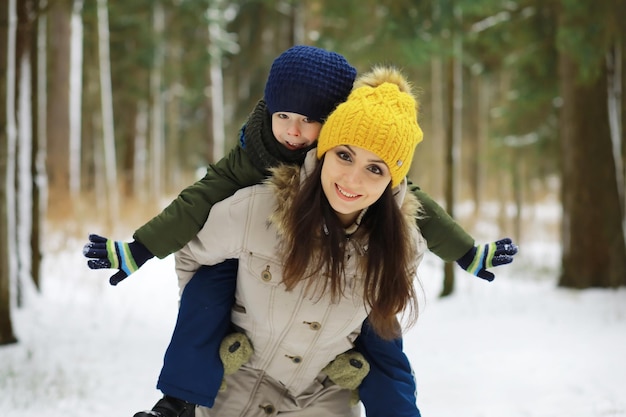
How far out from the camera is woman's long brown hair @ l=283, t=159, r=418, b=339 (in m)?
2.12

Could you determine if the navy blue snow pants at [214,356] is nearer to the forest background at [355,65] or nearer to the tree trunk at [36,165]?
the forest background at [355,65]

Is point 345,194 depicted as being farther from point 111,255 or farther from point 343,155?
point 111,255

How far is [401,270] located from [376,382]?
1.82ft

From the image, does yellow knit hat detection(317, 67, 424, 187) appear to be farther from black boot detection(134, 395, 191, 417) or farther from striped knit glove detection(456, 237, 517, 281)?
black boot detection(134, 395, 191, 417)

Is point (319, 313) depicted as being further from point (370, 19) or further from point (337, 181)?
point (370, 19)

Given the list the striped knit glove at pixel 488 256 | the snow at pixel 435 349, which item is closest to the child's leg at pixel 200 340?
the striped knit glove at pixel 488 256

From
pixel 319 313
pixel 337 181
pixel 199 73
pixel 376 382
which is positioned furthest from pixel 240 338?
pixel 199 73

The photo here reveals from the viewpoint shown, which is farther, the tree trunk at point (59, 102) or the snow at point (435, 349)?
the tree trunk at point (59, 102)

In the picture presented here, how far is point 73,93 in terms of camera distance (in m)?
10.8

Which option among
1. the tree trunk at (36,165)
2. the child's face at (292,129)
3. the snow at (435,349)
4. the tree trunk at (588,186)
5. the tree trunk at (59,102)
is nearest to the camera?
the child's face at (292,129)

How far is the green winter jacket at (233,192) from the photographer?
2.19m

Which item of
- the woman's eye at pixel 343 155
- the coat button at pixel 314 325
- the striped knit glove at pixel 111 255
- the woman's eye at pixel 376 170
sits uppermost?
the woman's eye at pixel 343 155

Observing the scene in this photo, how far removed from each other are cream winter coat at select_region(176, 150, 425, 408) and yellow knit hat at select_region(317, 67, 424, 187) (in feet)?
0.41

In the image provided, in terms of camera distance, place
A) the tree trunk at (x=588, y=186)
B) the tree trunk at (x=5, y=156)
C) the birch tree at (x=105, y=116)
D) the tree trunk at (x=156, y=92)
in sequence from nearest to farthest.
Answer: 1. the tree trunk at (x=5, y=156)
2. the tree trunk at (x=588, y=186)
3. the birch tree at (x=105, y=116)
4. the tree trunk at (x=156, y=92)
